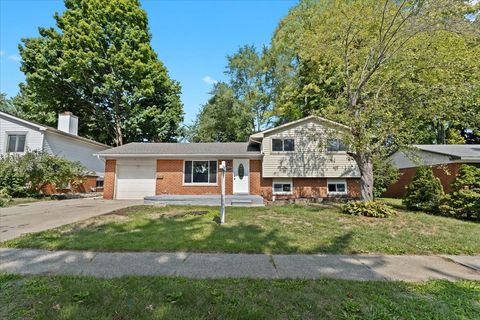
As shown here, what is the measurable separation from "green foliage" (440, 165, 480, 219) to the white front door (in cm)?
947

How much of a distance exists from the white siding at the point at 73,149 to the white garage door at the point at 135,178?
6940mm

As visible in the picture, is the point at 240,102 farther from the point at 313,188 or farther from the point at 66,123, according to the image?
the point at 66,123

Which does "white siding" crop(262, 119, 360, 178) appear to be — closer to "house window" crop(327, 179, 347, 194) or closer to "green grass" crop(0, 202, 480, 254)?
"house window" crop(327, 179, 347, 194)

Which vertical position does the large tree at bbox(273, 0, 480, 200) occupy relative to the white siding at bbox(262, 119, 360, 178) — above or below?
above

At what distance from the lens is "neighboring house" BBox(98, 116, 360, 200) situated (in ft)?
48.6

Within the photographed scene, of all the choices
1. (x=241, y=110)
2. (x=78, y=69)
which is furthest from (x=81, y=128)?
(x=241, y=110)

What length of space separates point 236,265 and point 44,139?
63.7ft

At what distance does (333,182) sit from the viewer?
15.2m

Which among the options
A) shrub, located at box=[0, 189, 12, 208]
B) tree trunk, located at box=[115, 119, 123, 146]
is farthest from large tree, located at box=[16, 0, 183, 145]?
shrub, located at box=[0, 189, 12, 208]

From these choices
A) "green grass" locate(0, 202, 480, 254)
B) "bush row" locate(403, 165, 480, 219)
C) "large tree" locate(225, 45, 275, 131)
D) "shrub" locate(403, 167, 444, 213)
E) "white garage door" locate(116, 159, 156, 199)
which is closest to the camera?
"green grass" locate(0, 202, 480, 254)

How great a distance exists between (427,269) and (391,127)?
256 inches

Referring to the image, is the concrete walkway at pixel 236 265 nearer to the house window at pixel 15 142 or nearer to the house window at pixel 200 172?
the house window at pixel 200 172

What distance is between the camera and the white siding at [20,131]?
17703 mm

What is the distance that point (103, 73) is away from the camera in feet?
76.6
